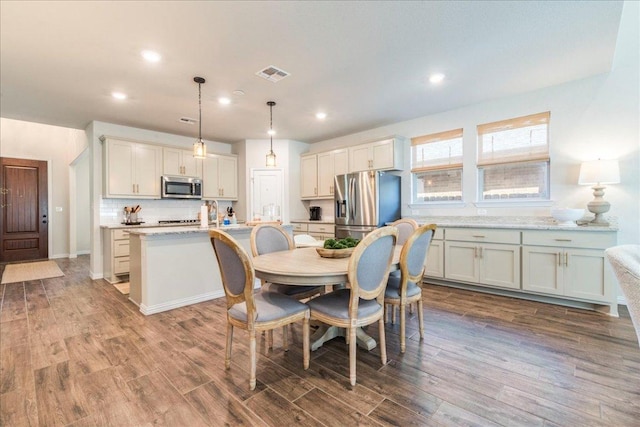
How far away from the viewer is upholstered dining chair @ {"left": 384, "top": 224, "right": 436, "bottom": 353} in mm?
2250

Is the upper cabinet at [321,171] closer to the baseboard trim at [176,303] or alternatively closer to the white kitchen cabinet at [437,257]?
the white kitchen cabinet at [437,257]

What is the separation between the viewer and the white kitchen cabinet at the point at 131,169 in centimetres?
479

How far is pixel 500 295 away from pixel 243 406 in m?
3.38

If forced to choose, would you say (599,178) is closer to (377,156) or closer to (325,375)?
(377,156)

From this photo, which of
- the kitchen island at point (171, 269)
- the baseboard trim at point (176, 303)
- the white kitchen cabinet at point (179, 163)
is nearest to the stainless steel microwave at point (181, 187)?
the white kitchen cabinet at point (179, 163)

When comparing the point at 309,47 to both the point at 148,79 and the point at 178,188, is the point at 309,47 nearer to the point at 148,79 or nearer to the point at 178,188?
the point at 148,79

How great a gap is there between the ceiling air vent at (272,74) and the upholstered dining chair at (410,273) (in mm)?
2193

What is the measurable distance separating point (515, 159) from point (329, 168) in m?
3.05

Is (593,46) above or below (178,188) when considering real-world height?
above

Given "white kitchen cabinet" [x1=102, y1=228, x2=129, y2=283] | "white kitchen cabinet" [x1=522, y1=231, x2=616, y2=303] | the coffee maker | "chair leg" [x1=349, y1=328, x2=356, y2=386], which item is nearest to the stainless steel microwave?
"white kitchen cabinet" [x1=102, y1=228, x2=129, y2=283]

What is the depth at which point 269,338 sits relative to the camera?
2.37 metres

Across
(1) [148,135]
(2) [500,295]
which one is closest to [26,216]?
(1) [148,135]

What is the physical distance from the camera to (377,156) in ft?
16.6

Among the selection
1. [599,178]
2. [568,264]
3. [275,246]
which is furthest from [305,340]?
[599,178]
